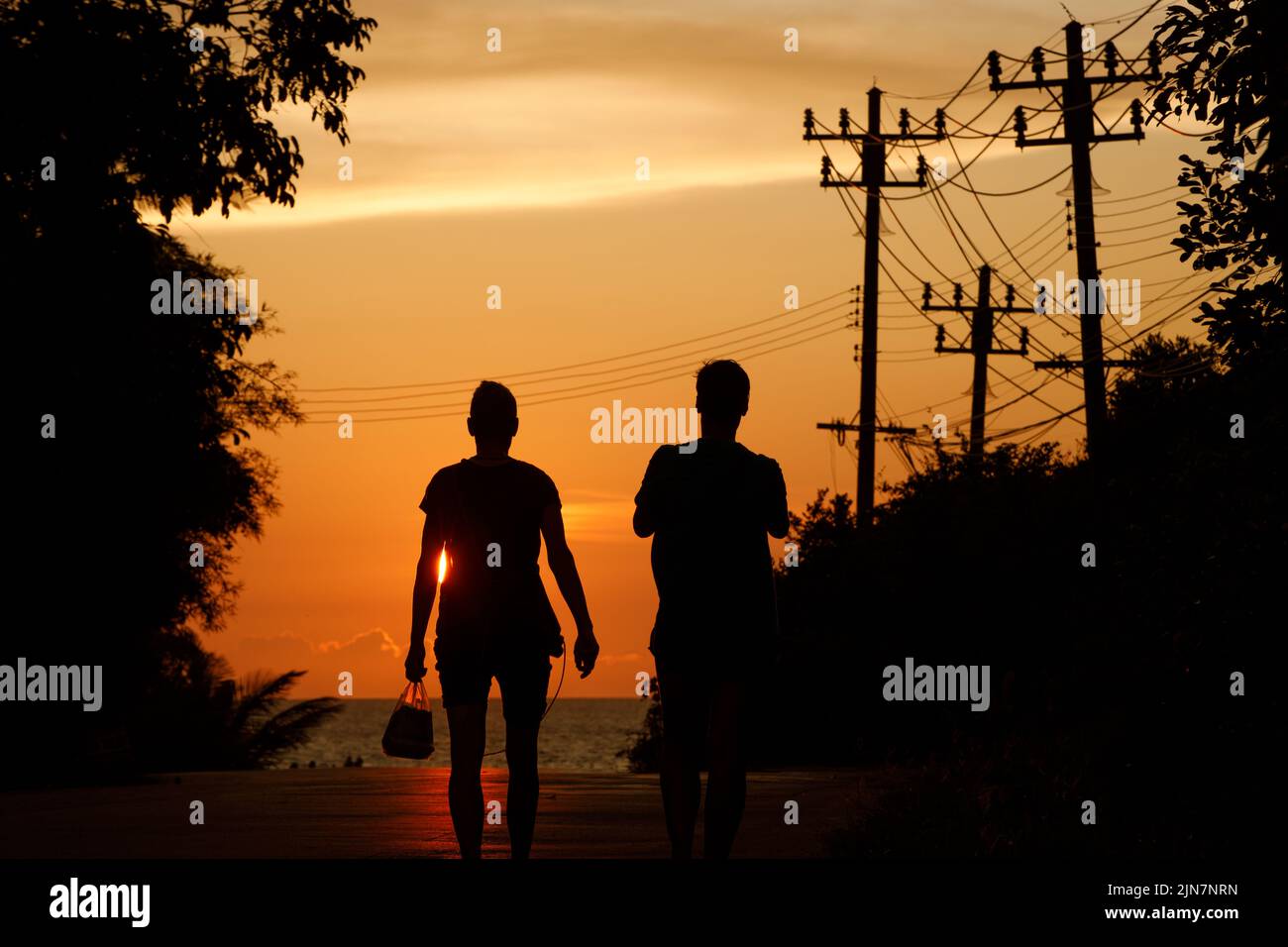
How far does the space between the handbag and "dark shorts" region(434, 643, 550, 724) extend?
586 millimetres

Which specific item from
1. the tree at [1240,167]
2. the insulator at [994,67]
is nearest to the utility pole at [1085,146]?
the insulator at [994,67]

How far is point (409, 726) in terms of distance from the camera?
9039 mm

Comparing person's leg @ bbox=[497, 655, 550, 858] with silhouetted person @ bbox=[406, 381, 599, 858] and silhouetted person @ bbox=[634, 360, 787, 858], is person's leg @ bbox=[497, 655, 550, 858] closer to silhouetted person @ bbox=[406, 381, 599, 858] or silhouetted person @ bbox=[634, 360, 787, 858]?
silhouetted person @ bbox=[406, 381, 599, 858]

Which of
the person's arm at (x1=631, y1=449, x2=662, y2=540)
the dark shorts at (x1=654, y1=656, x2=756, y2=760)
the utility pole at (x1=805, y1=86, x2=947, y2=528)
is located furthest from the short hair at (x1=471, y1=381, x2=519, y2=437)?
the utility pole at (x1=805, y1=86, x2=947, y2=528)

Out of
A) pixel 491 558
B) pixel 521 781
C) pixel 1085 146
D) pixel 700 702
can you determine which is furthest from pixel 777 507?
pixel 1085 146

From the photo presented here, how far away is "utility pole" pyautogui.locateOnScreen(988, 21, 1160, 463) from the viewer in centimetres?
2766

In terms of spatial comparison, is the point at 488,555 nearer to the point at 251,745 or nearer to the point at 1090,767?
the point at 1090,767

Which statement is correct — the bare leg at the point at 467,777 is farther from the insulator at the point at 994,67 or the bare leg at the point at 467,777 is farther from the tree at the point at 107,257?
the insulator at the point at 994,67

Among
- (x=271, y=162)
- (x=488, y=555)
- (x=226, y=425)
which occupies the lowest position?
(x=488, y=555)

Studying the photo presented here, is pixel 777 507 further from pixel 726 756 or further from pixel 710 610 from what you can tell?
pixel 726 756

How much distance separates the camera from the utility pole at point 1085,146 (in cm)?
2766
